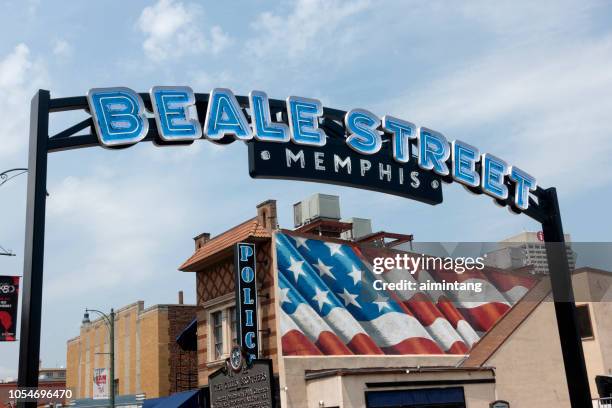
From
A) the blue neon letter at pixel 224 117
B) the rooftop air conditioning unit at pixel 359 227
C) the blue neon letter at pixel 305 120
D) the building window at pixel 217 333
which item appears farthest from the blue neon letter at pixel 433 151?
the rooftop air conditioning unit at pixel 359 227

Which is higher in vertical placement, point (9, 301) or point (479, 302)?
point (479, 302)

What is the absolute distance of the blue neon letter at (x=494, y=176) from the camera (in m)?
19.4

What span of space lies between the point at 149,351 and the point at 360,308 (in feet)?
74.2

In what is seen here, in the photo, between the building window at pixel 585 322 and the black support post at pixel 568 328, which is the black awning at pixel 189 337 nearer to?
the building window at pixel 585 322

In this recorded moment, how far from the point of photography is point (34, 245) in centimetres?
1212

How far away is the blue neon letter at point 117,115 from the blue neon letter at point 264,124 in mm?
2518

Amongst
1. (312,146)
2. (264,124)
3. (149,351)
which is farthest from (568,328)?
(149,351)

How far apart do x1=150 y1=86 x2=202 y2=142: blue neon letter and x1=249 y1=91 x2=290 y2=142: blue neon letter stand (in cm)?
133

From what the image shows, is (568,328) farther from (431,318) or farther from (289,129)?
(431,318)

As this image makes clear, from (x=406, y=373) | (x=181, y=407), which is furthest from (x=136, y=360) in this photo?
(x=406, y=373)

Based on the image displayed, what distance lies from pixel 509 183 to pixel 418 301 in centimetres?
1442

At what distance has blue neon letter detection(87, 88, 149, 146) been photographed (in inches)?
579

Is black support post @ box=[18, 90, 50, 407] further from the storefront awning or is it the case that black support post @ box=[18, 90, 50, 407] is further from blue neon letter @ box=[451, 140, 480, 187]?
A: the storefront awning

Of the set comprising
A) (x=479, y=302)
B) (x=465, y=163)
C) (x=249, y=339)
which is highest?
(x=465, y=163)
